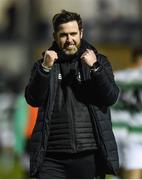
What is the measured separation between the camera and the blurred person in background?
916cm

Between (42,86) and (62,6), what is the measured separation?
30611 millimetres

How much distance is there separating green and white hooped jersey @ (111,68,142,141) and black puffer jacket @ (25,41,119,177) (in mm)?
3315

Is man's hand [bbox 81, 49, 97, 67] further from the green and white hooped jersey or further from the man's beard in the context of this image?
the green and white hooped jersey

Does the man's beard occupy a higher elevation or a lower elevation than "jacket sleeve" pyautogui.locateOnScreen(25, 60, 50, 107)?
higher

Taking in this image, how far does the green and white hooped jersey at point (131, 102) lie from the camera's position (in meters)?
9.14

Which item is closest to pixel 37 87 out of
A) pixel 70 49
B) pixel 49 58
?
pixel 49 58

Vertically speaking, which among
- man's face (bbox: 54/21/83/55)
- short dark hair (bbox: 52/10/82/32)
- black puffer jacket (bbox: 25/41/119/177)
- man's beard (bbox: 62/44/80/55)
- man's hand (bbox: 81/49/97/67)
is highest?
short dark hair (bbox: 52/10/82/32)

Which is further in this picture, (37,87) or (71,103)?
(71,103)

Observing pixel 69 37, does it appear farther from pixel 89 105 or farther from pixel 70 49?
pixel 89 105

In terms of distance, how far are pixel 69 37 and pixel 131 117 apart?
374 centimetres

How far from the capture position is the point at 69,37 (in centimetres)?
566

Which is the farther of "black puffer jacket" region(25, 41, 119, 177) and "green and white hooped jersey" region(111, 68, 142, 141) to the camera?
"green and white hooped jersey" region(111, 68, 142, 141)

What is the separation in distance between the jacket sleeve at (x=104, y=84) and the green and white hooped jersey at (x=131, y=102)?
3.33 metres

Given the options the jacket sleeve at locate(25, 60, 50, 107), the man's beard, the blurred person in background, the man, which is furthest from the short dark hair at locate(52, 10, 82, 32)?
the blurred person in background
